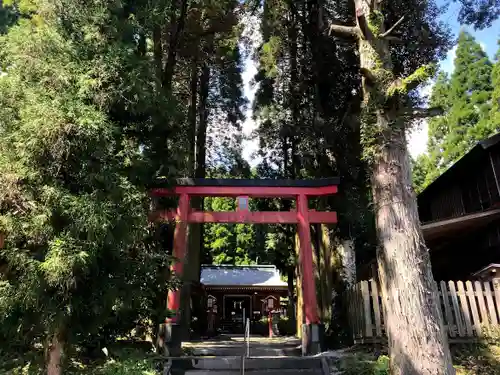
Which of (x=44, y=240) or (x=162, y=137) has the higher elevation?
(x=162, y=137)

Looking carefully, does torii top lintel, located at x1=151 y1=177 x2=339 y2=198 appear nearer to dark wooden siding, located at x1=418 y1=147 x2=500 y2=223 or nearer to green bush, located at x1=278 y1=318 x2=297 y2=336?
dark wooden siding, located at x1=418 y1=147 x2=500 y2=223

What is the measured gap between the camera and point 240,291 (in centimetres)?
2105

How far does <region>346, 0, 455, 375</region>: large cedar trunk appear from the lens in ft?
15.1

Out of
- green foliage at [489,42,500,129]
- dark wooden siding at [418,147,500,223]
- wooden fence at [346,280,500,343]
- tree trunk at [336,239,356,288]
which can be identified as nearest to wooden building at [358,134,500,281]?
dark wooden siding at [418,147,500,223]

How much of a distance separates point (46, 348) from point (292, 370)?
164 inches

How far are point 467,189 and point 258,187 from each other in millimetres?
6950

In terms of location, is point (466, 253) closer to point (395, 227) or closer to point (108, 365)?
point (395, 227)

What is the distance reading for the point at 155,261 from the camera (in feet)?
21.2

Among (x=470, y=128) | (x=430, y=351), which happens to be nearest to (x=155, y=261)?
(x=430, y=351)

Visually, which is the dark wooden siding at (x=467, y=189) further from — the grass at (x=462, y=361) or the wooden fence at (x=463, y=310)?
the grass at (x=462, y=361)

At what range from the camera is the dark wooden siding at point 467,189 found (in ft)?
34.5

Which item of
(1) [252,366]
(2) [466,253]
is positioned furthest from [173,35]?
(2) [466,253]

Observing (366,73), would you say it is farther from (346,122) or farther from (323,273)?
(323,273)

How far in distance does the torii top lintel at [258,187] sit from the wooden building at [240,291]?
444 inches
